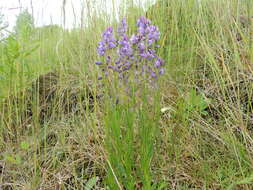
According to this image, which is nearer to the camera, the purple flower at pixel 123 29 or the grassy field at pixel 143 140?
the grassy field at pixel 143 140

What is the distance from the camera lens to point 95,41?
4.44 ft

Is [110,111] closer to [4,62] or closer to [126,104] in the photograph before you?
[126,104]

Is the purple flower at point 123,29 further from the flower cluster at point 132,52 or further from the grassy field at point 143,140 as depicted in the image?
the grassy field at point 143,140

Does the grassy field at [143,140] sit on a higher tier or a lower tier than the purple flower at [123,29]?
lower

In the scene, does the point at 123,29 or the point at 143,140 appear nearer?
the point at 143,140

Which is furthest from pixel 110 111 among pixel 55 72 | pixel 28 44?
pixel 55 72

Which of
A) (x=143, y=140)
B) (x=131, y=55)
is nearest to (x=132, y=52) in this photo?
(x=131, y=55)

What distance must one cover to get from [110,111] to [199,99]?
51 cm

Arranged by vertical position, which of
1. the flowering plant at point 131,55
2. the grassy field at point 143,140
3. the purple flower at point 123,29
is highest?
the purple flower at point 123,29

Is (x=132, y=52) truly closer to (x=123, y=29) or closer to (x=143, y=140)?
(x=123, y=29)

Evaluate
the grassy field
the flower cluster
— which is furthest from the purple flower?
the grassy field

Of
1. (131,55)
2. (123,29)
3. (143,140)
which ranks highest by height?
(123,29)

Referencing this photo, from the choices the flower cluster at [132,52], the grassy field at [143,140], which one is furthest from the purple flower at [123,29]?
the grassy field at [143,140]

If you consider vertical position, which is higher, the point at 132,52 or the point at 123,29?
the point at 123,29
